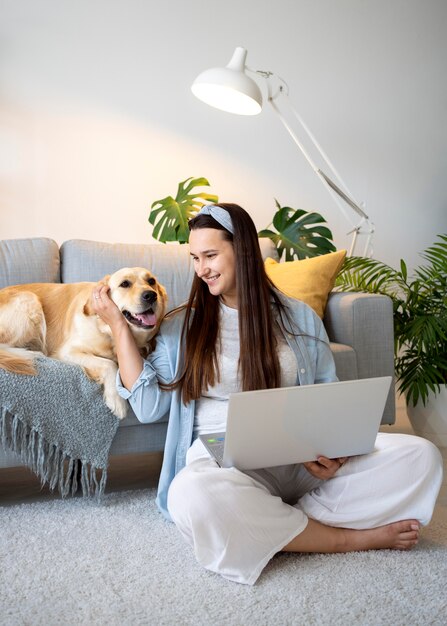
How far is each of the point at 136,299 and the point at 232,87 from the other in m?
1.32

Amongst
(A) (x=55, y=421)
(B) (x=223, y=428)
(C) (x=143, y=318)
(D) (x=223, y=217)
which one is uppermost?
(D) (x=223, y=217)

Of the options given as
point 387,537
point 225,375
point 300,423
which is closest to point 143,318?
point 225,375

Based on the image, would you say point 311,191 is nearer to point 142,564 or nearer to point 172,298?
point 172,298

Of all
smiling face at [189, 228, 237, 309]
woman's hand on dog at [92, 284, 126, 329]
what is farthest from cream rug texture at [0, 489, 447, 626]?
smiling face at [189, 228, 237, 309]

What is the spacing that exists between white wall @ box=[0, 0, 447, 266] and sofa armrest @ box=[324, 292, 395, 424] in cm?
150

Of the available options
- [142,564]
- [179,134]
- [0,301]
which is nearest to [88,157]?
[179,134]

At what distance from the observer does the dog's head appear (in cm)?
196

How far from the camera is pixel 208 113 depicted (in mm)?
3742

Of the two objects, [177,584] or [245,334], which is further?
[245,334]

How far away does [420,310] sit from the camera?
298 cm

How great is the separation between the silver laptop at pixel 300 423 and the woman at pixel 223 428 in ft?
0.18

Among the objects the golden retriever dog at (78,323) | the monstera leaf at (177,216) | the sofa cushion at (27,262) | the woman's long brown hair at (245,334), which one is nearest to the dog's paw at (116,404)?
the golden retriever dog at (78,323)

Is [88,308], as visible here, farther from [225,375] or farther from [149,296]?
[225,375]

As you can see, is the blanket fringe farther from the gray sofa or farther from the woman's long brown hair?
the woman's long brown hair
